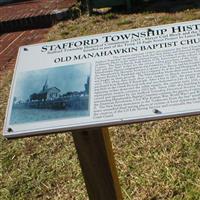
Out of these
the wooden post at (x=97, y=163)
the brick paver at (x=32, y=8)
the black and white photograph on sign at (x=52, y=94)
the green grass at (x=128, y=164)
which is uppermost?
the black and white photograph on sign at (x=52, y=94)

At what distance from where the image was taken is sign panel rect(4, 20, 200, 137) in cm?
217

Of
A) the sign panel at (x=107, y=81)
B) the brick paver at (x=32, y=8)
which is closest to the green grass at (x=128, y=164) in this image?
the sign panel at (x=107, y=81)

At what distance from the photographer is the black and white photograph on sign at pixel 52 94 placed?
2232 millimetres

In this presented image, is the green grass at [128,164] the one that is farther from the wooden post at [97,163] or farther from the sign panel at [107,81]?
the sign panel at [107,81]

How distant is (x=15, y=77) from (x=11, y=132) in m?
0.37

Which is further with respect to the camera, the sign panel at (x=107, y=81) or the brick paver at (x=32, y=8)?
the brick paver at (x=32, y=8)

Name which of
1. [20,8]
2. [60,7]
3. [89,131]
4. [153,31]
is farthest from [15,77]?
[20,8]

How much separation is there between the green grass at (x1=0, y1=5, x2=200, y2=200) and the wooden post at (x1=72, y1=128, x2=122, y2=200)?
850mm

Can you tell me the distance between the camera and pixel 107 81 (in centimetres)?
233

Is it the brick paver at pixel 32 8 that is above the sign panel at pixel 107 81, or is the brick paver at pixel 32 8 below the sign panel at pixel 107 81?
below

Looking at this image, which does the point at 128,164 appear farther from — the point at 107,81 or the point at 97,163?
the point at 107,81

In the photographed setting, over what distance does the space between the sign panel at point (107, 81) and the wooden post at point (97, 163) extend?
16 cm

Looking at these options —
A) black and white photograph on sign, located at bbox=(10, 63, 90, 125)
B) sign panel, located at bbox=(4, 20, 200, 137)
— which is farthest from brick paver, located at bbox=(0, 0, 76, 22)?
black and white photograph on sign, located at bbox=(10, 63, 90, 125)

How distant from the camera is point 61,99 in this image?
2266mm
